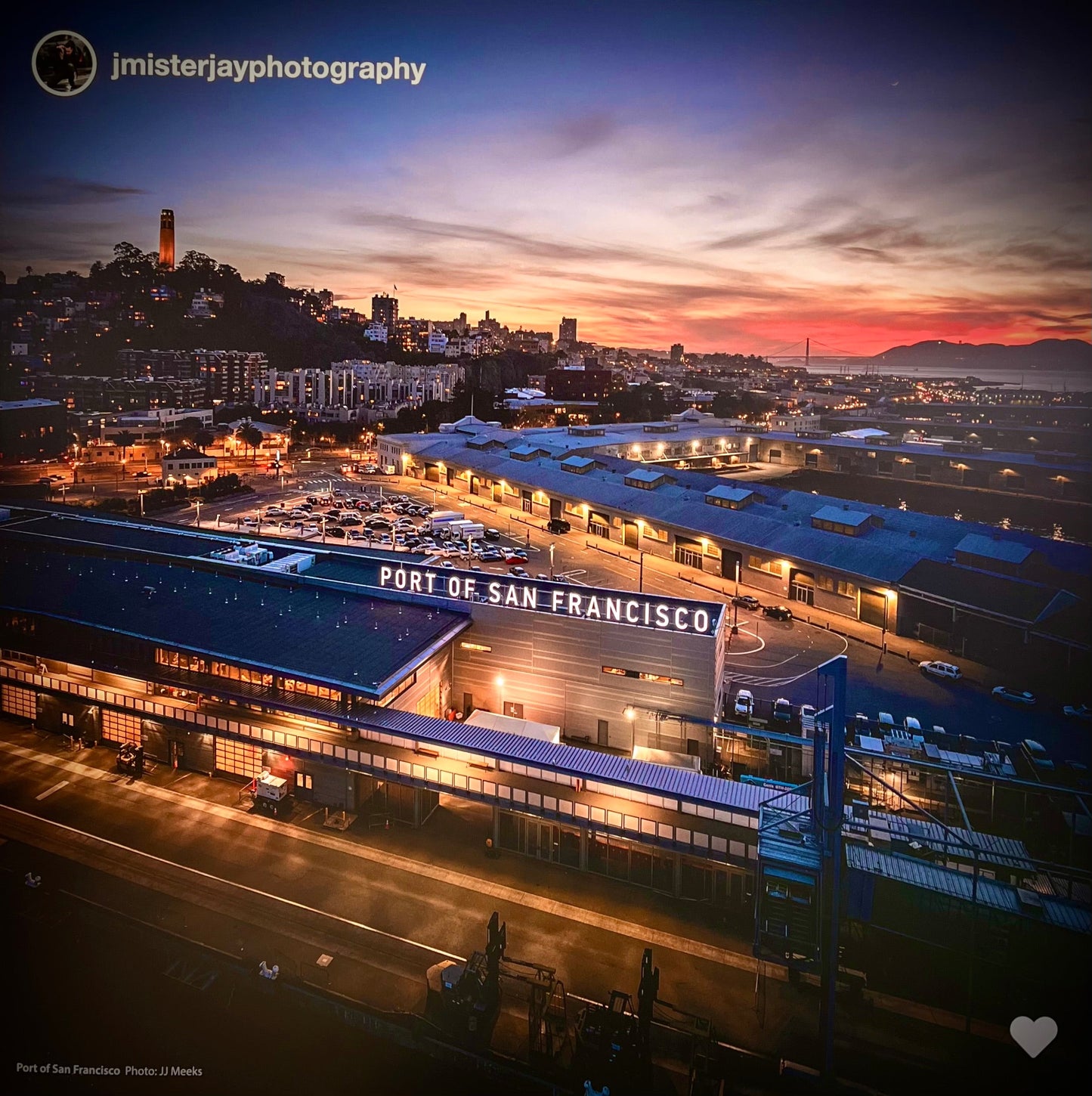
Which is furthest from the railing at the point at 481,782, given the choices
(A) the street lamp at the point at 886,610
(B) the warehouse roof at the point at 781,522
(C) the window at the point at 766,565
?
(C) the window at the point at 766,565

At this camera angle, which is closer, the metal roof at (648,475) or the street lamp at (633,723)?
the street lamp at (633,723)

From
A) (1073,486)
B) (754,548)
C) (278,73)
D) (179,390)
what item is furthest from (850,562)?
(179,390)

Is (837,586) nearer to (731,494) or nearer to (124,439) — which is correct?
(731,494)

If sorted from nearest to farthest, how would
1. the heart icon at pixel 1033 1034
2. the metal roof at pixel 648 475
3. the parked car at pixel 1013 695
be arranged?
the heart icon at pixel 1033 1034
the parked car at pixel 1013 695
the metal roof at pixel 648 475

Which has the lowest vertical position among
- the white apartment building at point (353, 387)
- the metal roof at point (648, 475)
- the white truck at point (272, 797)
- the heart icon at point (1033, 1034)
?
the white truck at point (272, 797)

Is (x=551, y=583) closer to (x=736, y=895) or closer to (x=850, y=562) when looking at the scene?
(x=736, y=895)

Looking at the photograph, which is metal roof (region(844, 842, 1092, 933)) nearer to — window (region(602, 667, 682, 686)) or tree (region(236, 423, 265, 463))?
window (region(602, 667, 682, 686))

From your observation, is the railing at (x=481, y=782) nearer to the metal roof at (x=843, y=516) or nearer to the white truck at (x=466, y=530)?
the white truck at (x=466, y=530)

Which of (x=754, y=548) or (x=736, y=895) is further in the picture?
(x=754, y=548)
